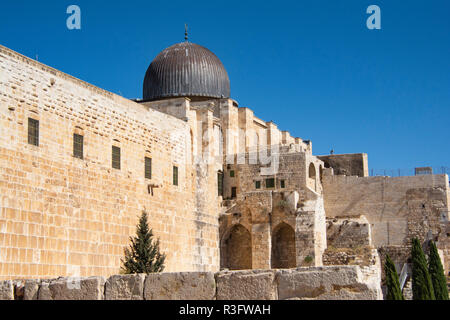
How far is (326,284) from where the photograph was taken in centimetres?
778

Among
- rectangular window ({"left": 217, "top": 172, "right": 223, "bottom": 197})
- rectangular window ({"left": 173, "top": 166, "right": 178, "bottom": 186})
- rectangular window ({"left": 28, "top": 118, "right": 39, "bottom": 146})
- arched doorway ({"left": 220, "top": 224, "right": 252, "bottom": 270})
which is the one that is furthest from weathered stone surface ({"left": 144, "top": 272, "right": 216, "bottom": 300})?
rectangular window ({"left": 217, "top": 172, "right": 223, "bottom": 197})

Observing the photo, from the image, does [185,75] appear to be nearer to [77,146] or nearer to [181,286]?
[77,146]

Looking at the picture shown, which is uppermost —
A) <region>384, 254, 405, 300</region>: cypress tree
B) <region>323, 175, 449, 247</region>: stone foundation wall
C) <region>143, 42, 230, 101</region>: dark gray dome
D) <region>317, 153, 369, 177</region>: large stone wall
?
<region>143, 42, 230, 101</region>: dark gray dome

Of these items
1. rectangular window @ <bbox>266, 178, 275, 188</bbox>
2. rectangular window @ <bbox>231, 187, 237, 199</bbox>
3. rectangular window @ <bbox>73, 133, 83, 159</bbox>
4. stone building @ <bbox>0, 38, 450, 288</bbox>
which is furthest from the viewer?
rectangular window @ <bbox>231, 187, 237, 199</bbox>

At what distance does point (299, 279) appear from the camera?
794cm

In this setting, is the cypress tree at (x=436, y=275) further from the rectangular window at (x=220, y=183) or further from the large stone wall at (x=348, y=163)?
the large stone wall at (x=348, y=163)

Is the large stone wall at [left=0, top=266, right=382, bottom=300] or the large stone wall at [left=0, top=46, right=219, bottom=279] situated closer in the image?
the large stone wall at [left=0, top=266, right=382, bottom=300]

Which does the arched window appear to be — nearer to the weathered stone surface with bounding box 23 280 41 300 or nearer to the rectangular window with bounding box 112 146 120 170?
the rectangular window with bounding box 112 146 120 170

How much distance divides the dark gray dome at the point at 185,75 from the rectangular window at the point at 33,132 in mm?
15215

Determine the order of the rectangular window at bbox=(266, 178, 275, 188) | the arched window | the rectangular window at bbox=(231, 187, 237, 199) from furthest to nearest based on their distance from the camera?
the arched window → the rectangular window at bbox=(231, 187, 237, 199) → the rectangular window at bbox=(266, 178, 275, 188)

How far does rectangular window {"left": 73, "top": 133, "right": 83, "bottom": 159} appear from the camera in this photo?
63.8 feet

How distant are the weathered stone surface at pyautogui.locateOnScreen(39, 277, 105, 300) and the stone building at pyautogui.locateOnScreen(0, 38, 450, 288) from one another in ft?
25.3

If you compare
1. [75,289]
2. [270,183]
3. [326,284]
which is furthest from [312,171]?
[326,284]

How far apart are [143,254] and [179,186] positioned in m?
4.47
